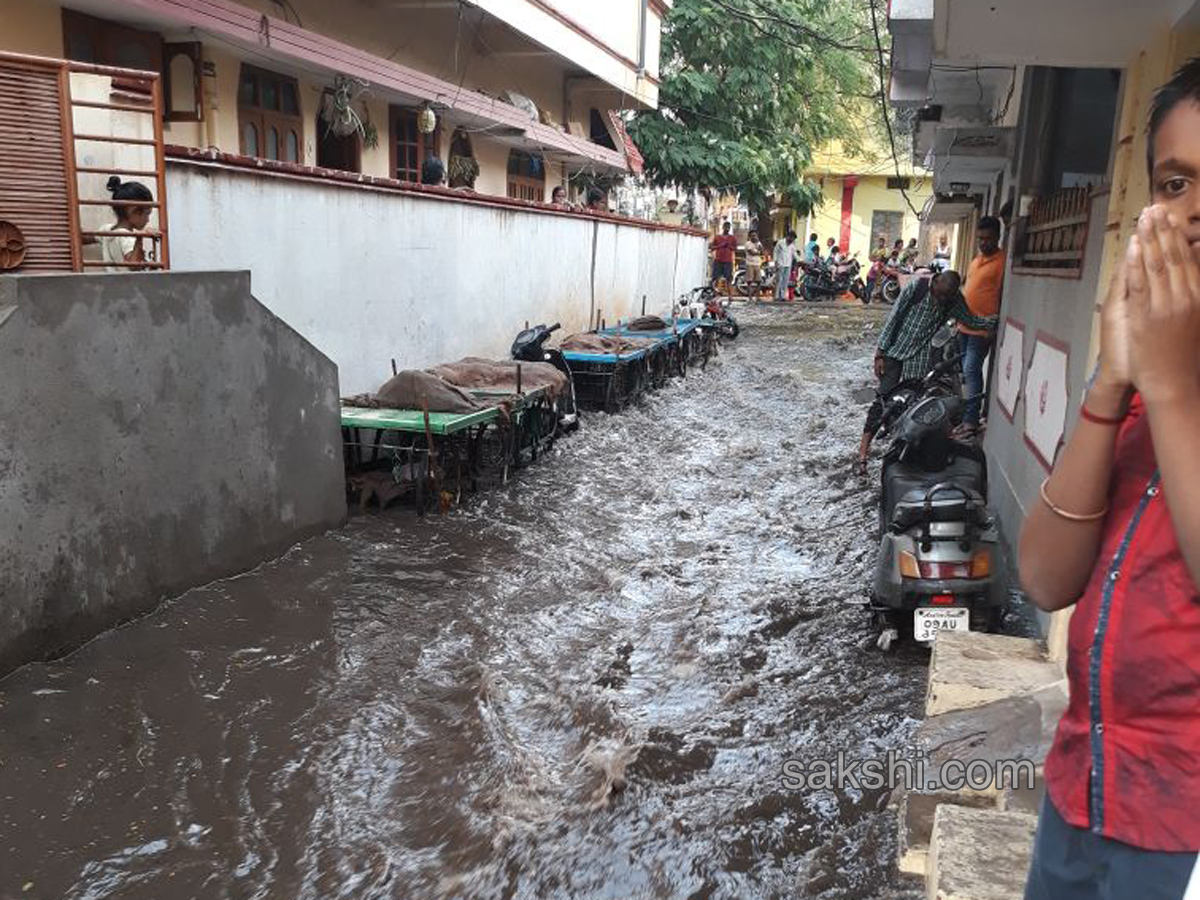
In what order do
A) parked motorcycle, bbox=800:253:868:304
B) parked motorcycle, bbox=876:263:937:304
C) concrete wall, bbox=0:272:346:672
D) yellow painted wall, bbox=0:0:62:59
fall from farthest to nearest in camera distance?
1. parked motorcycle, bbox=800:253:868:304
2. parked motorcycle, bbox=876:263:937:304
3. yellow painted wall, bbox=0:0:62:59
4. concrete wall, bbox=0:272:346:672

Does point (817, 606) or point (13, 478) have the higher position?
point (13, 478)

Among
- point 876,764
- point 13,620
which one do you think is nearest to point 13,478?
point 13,620

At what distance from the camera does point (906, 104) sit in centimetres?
1062

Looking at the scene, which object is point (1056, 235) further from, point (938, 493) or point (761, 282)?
point (761, 282)

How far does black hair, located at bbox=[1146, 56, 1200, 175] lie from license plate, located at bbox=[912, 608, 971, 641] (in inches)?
137

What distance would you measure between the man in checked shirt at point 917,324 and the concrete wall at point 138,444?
471cm

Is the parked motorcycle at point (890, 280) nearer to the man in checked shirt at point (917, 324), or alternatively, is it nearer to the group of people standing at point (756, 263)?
the group of people standing at point (756, 263)

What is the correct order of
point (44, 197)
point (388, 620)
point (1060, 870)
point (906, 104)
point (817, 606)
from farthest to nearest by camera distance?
point (906, 104) < point (817, 606) < point (388, 620) < point (44, 197) < point (1060, 870)

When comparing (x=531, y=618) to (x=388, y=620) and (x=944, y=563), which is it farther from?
(x=944, y=563)

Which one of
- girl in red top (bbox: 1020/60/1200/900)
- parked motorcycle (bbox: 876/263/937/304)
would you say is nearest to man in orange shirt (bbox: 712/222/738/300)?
parked motorcycle (bbox: 876/263/937/304)

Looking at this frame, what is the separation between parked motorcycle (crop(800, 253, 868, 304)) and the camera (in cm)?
2786

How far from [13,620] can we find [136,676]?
1.85 feet

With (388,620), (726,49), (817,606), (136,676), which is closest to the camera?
(136,676)

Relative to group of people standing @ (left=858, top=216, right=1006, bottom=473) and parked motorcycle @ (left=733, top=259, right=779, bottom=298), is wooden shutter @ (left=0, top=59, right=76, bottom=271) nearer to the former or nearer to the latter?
group of people standing @ (left=858, top=216, right=1006, bottom=473)
